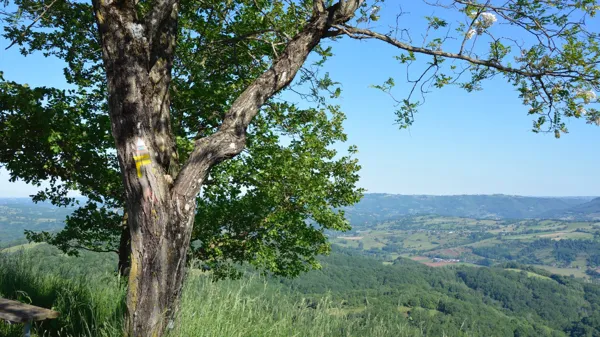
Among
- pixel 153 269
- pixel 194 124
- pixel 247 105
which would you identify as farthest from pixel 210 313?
pixel 194 124

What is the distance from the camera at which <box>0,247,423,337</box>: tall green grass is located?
15.4 ft

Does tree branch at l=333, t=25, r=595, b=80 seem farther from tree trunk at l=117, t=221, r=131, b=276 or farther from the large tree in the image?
tree trunk at l=117, t=221, r=131, b=276

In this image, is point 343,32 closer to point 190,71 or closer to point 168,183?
point 168,183

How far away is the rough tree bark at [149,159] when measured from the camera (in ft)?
13.2

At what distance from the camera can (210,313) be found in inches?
198

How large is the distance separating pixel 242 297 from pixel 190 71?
7182 millimetres

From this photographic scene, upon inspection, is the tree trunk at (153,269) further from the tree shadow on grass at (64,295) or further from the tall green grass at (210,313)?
the tree shadow on grass at (64,295)

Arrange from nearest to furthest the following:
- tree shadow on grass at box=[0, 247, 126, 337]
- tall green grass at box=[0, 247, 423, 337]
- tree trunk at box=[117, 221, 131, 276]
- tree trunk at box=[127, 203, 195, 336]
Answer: tree trunk at box=[127, 203, 195, 336] < tall green grass at box=[0, 247, 423, 337] < tree shadow on grass at box=[0, 247, 126, 337] < tree trunk at box=[117, 221, 131, 276]

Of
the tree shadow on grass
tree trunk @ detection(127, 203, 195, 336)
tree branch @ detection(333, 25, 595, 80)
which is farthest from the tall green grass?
tree branch @ detection(333, 25, 595, 80)

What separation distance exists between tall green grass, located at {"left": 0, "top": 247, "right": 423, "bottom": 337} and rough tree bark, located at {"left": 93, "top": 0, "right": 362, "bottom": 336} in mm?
424

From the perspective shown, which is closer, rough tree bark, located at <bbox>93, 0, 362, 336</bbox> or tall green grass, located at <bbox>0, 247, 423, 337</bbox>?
rough tree bark, located at <bbox>93, 0, 362, 336</bbox>

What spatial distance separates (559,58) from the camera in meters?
5.18

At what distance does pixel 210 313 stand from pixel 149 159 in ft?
6.46

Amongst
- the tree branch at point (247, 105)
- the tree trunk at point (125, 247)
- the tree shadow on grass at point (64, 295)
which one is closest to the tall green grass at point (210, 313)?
the tree shadow on grass at point (64, 295)
